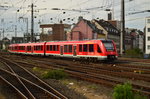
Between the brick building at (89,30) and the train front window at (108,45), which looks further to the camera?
the brick building at (89,30)

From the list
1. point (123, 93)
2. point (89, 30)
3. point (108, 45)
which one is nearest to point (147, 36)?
point (89, 30)

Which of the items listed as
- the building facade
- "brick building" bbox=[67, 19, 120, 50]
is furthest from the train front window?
the building facade

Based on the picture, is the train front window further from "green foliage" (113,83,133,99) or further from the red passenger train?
"green foliage" (113,83,133,99)

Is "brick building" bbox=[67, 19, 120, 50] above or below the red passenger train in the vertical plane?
above

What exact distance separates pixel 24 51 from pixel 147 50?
43592mm

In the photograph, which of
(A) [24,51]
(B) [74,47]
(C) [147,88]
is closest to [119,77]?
(C) [147,88]

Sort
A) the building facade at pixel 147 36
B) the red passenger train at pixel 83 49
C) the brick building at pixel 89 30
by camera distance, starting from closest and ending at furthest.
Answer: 1. the red passenger train at pixel 83 49
2. the brick building at pixel 89 30
3. the building facade at pixel 147 36

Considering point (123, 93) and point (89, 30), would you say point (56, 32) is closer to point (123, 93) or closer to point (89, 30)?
point (89, 30)

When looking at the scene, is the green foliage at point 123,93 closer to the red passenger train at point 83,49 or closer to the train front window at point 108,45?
the red passenger train at point 83,49

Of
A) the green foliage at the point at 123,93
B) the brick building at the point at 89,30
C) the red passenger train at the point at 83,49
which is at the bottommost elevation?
A: the green foliage at the point at 123,93

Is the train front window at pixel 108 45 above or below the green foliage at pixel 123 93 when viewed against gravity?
above

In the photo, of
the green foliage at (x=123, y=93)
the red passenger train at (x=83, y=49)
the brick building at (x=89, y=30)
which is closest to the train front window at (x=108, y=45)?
the red passenger train at (x=83, y=49)

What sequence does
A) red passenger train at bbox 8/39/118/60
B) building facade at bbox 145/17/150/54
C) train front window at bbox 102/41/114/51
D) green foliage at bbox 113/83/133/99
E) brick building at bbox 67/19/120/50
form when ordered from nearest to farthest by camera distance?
green foliage at bbox 113/83/133/99
red passenger train at bbox 8/39/118/60
train front window at bbox 102/41/114/51
brick building at bbox 67/19/120/50
building facade at bbox 145/17/150/54

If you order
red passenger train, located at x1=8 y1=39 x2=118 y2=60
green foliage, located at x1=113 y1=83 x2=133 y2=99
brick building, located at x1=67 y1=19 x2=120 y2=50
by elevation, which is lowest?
green foliage, located at x1=113 y1=83 x2=133 y2=99
